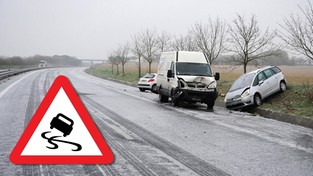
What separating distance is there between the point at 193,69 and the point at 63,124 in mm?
11754

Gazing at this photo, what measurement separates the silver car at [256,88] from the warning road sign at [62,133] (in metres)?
10.6

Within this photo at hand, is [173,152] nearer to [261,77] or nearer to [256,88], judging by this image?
[256,88]

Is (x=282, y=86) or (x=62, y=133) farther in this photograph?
(x=282, y=86)

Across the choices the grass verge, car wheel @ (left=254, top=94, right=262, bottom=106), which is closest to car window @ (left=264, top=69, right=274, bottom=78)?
the grass verge

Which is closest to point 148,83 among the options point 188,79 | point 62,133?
point 188,79

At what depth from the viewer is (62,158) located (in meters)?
4.73

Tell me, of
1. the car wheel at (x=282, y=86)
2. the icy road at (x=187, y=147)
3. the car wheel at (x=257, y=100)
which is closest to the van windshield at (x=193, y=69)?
the car wheel at (x=257, y=100)

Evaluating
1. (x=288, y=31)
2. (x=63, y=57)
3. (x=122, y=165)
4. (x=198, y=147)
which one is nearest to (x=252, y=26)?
(x=288, y=31)

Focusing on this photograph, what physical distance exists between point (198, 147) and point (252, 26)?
1605 cm

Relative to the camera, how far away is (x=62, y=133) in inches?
179

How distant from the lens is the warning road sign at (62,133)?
180 inches

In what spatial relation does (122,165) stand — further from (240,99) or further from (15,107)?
(240,99)

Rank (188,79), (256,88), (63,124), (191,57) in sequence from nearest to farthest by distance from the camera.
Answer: (63,124), (256,88), (188,79), (191,57)

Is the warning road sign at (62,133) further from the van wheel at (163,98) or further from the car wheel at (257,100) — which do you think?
the van wheel at (163,98)
